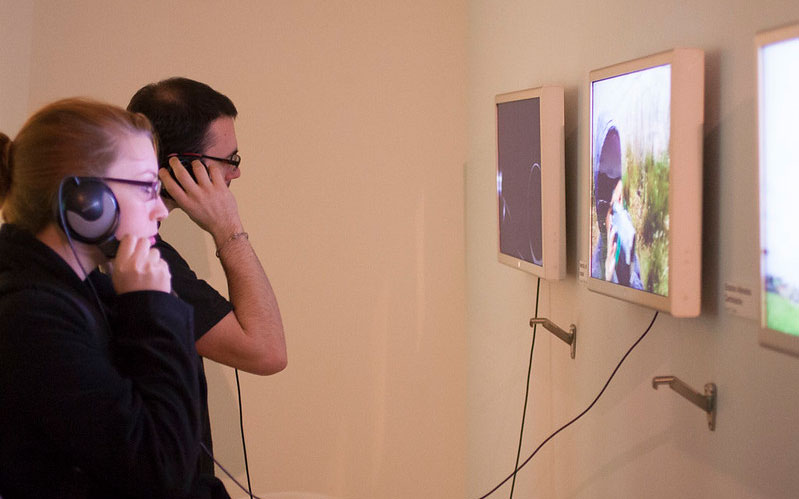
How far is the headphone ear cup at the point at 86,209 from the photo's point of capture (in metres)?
1.14

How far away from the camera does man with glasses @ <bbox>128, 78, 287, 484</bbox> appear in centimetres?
169

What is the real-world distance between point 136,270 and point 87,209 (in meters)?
0.11

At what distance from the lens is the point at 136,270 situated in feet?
3.84

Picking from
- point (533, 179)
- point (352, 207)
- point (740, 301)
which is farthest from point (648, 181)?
point (352, 207)

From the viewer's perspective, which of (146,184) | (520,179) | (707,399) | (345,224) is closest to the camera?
(146,184)

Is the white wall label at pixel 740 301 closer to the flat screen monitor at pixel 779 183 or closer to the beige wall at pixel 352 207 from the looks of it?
the flat screen monitor at pixel 779 183

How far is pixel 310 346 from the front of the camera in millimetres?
3430

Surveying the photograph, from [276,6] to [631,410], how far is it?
7.80ft

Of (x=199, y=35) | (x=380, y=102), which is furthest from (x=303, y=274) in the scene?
(x=199, y=35)

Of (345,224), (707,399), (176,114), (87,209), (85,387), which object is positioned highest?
(176,114)

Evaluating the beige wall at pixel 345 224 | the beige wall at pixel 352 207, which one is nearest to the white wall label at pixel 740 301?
the beige wall at pixel 352 207

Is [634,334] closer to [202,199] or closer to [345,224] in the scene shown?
[202,199]

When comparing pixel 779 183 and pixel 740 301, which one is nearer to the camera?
pixel 779 183

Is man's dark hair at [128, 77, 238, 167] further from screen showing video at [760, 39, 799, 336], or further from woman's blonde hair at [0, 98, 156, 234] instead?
screen showing video at [760, 39, 799, 336]
